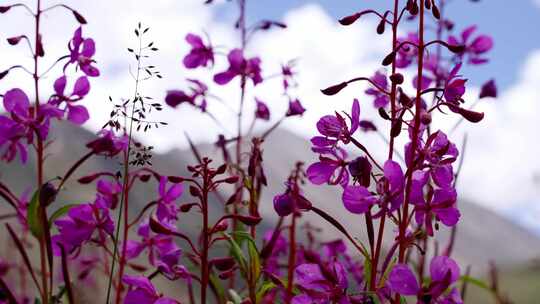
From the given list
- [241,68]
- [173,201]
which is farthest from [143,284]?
[241,68]

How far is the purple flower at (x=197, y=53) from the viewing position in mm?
4125

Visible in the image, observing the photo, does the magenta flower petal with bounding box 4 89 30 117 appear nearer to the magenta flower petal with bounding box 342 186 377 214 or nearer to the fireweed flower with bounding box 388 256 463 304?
the magenta flower petal with bounding box 342 186 377 214

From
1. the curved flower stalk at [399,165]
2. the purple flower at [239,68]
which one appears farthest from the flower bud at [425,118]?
the purple flower at [239,68]

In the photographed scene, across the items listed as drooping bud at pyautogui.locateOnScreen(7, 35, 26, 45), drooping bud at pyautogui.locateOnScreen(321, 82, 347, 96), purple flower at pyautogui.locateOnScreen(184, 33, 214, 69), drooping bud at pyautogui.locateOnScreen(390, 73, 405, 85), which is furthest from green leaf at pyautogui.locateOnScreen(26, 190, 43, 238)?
purple flower at pyautogui.locateOnScreen(184, 33, 214, 69)

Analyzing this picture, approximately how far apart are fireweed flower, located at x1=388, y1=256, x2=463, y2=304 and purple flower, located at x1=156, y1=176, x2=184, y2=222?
1348 millimetres

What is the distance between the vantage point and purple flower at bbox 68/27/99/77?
285 centimetres

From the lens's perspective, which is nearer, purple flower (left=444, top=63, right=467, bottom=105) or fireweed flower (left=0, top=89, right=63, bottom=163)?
purple flower (left=444, top=63, right=467, bottom=105)

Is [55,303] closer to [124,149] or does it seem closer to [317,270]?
[124,149]

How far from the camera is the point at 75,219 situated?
2.65 m

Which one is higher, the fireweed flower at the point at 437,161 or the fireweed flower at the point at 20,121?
the fireweed flower at the point at 20,121

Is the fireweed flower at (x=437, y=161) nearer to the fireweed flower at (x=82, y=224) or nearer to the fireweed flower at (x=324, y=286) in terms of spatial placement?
the fireweed flower at (x=324, y=286)

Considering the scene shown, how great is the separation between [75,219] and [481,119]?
1.47m

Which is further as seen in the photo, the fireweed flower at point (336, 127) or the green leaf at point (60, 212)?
the green leaf at point (60, 212)

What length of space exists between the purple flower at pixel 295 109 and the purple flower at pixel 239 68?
29 centimetres
